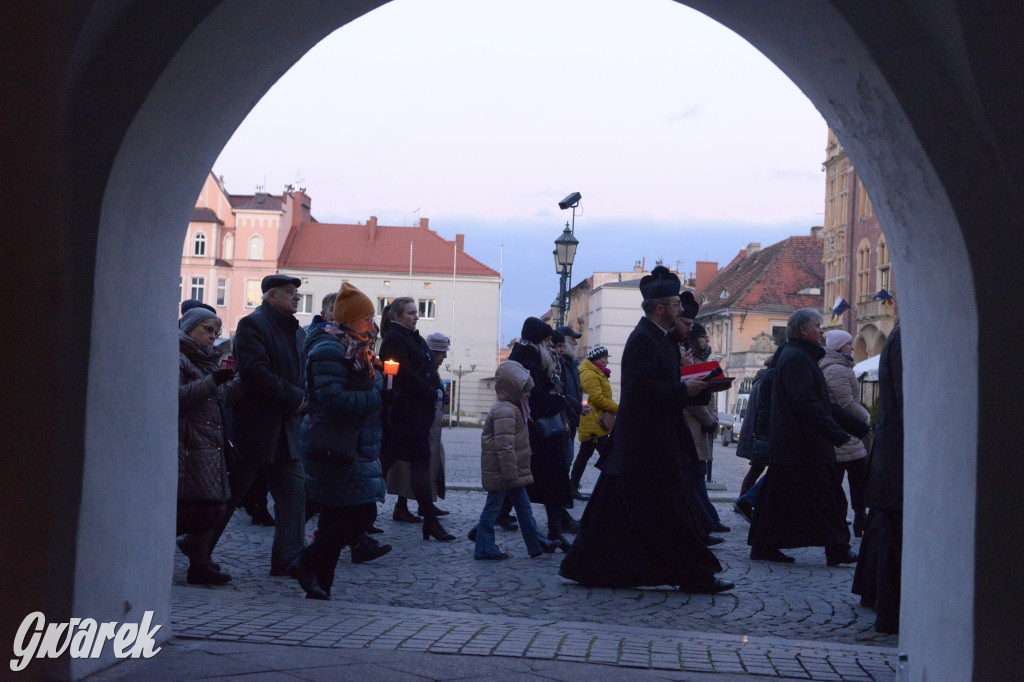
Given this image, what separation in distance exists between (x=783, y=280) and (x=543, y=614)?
229 feet

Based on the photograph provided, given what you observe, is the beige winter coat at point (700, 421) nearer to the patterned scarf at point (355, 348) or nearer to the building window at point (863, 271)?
the patterned scarf at point (355, 348)

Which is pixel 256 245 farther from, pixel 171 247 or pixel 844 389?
pixel 171 247

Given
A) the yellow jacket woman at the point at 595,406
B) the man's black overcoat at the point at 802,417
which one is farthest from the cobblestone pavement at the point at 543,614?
the yellow jacket woman at the point at 595,406

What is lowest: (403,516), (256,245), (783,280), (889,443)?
(403,516)

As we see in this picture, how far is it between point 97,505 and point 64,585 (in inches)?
14.9

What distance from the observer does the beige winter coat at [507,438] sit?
29.3 feet

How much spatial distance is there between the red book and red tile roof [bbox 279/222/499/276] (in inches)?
2700

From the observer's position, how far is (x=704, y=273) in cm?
9406

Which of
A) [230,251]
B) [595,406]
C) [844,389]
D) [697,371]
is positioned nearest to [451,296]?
[230,251]

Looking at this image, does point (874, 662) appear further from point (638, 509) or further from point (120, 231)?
point (120, 231)

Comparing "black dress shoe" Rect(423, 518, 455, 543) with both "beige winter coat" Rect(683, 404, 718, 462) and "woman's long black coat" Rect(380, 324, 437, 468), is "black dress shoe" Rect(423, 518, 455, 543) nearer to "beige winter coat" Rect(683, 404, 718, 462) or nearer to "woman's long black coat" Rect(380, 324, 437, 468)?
"woman's long black coat" Rect(380, 324, 437, 468)

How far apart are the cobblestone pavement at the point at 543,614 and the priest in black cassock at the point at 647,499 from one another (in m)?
0.14

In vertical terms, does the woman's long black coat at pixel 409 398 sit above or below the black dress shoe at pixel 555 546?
Result: above

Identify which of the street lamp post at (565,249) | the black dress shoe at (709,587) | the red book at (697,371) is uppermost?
the street lamp post at (565,249)
